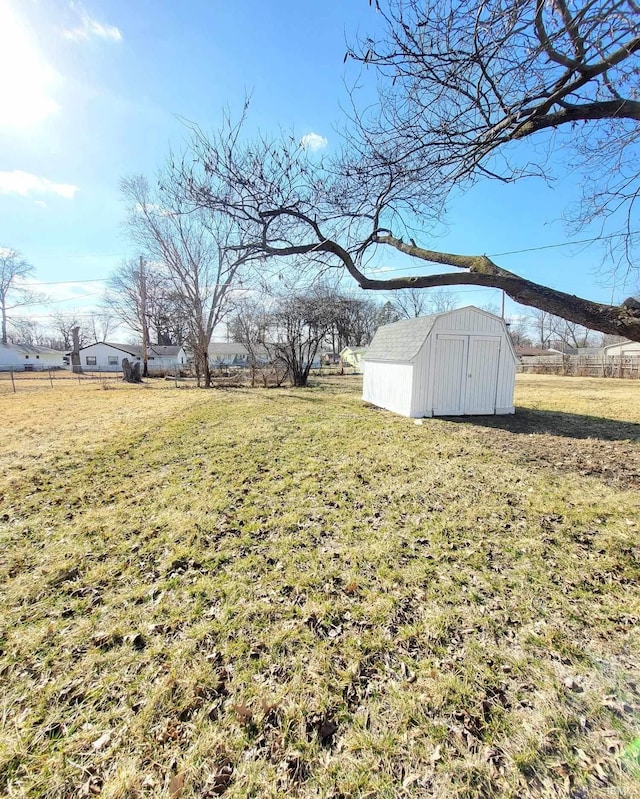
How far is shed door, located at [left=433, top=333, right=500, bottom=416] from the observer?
29.1 feet

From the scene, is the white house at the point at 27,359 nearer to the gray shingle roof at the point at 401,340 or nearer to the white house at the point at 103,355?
the white house at the point at 103,355

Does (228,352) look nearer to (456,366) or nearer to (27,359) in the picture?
(27,359)

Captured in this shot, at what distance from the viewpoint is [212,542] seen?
3148mm

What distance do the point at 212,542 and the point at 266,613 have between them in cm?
108

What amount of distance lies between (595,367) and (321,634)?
31419mm

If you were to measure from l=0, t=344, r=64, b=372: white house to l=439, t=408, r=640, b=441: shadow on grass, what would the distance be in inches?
1756

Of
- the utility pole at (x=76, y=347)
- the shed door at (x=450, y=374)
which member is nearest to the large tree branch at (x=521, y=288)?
the shed door at (x=450, y=374)

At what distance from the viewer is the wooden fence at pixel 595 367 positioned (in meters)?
23.6

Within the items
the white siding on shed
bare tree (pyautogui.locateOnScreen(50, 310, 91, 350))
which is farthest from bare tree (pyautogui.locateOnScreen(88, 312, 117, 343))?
the white siding on shed

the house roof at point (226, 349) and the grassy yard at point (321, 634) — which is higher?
the house roof at point (226, 349)

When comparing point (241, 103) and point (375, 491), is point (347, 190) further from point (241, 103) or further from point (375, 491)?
point (375, 491)

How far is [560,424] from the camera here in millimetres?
8273

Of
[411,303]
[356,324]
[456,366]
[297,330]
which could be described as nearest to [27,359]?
[356,324]

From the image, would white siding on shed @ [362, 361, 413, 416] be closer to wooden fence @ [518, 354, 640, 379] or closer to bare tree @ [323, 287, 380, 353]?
wooden fence @ [518, 354, 640, 379]
